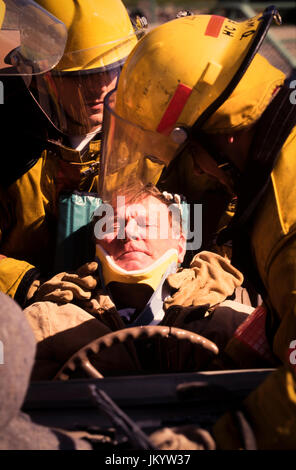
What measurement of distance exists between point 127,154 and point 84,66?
1.32m

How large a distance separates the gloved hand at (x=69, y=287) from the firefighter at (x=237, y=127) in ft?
3.20

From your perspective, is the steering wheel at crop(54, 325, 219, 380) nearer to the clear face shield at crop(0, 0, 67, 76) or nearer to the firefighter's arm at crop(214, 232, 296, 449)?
the firefighter's arm at crop(214, 232, 296, 449)

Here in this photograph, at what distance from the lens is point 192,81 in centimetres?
185

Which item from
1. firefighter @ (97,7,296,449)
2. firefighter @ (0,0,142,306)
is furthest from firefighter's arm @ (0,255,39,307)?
firefighter @ (97,7,296,449)

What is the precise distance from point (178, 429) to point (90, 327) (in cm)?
104

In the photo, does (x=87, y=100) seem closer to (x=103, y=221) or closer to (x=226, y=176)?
(x=103, y=221)

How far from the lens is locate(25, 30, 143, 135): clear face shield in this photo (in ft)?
9.98

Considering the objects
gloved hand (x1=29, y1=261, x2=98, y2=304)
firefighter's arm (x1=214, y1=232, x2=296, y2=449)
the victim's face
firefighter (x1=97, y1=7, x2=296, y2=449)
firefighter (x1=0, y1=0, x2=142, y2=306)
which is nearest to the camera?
firefighter's arm (x1=214, y1=232, x2=296, y2=449)

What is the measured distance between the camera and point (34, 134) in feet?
10.2

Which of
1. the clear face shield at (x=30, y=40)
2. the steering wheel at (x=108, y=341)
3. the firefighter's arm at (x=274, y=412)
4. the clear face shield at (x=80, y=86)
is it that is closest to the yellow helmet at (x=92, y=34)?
the clear face shield at (x=80, y=86)

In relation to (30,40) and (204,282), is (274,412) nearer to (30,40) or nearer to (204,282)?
(204,282)

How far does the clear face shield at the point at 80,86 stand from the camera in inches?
120

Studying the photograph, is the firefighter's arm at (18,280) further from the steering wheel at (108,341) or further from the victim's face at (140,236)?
the steering wheel at (108,341)

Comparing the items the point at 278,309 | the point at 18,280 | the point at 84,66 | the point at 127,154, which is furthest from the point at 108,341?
the point at 84,66
